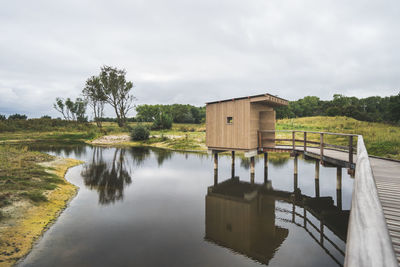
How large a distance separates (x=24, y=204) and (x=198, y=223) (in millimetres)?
7605

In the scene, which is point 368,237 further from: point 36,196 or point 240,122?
point 240,122

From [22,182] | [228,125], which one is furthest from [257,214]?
[22,182]

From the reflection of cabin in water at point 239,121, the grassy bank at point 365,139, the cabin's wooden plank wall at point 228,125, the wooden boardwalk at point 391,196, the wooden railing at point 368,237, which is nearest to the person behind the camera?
the wooden railing at point 368,237

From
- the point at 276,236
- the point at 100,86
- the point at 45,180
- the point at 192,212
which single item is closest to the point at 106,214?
the point at 192,212

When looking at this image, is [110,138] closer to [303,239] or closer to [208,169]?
[208,169]

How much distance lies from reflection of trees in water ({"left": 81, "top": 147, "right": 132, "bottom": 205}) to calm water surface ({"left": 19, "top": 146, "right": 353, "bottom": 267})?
0.06 m

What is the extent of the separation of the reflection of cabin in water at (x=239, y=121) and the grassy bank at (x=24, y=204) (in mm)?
10290

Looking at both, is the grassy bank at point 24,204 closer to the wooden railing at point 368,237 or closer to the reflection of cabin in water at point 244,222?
the reflection of cabin in water at point 244,222

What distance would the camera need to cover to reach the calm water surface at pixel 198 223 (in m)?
7.51

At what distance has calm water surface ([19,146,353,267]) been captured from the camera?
7.51 m

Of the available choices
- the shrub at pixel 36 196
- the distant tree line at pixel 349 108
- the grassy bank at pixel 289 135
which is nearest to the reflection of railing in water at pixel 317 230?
the grassy bank at pixel 289 135

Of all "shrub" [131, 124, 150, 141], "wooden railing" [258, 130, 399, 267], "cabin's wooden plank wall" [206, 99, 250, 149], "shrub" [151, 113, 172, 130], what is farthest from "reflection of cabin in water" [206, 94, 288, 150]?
"shrub" [151, 113, 172, 130]

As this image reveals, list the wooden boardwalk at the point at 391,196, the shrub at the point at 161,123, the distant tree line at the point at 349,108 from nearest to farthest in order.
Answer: the wooden boardwalk at the point at 391,196 → the shrub at the point at 161,123 → the distant tree line at the point at 349,108

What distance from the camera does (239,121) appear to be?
16.6 meters
